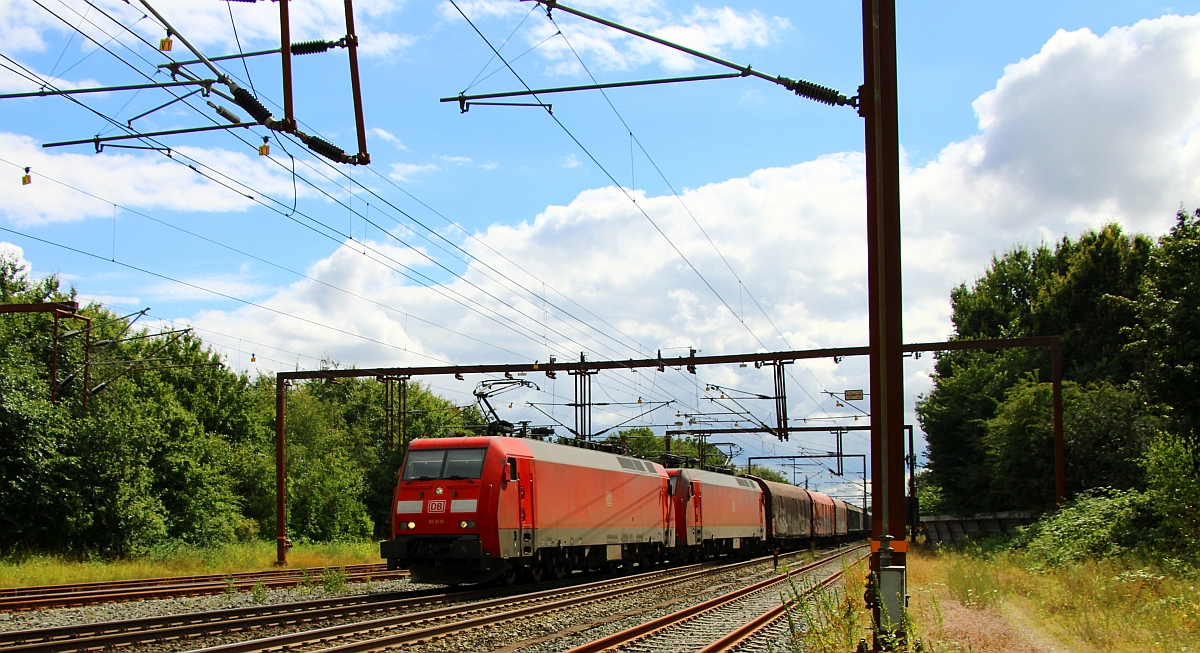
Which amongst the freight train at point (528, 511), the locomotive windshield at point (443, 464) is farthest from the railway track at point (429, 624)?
the locomotive windshield at point (443, 464)

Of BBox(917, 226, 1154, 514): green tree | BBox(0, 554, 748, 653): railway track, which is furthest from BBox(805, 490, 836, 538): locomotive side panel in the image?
BBox(0, 554, 748, 653): railway track

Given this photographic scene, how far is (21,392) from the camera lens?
30.9 metres

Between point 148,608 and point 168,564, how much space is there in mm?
12987

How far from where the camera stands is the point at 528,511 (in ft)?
69.6

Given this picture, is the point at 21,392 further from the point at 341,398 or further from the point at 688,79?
the point at 341,398

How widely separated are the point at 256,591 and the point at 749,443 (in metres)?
49.4

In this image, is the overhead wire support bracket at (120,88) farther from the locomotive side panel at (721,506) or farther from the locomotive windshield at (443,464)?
the locomotive side panel at (721,506)

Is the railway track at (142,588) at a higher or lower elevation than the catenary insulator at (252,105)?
lower

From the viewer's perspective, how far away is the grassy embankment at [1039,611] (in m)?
11.7

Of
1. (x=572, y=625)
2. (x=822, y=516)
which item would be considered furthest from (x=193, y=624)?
(x=822, y=516)

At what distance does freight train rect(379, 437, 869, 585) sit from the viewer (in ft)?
65.3

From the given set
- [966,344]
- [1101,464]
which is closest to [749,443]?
[1101,464]

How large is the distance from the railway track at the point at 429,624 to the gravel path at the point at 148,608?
Answer: 4.01 meters

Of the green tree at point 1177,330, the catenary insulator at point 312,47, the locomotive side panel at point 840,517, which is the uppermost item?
the catenary insulator at point 312,47
